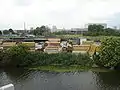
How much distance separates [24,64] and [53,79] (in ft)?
15.0

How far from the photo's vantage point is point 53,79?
1428 centimetres

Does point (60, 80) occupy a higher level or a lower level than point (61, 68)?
lower

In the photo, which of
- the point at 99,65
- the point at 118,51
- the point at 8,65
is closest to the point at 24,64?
the point at 8,65

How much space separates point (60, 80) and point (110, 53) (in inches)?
181

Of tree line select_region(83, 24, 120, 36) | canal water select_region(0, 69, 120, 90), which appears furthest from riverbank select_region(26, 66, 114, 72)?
tree line select_region(83, 24, 120, 36)

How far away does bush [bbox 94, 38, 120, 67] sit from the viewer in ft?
52.0

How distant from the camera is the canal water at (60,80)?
12328 millimetres

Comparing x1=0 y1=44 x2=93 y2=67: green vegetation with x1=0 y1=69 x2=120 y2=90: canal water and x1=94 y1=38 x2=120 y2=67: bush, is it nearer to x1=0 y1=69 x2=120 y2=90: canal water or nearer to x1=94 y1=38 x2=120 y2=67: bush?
x1=0 y1=69 x2=120 y2=90: canal water

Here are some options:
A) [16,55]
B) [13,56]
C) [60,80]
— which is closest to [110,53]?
[60,80]

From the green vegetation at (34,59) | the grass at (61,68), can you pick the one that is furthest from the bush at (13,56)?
the grass at (61,68)

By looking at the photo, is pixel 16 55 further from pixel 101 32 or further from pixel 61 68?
pixel 101 32

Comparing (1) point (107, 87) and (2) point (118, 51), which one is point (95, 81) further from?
(2) point (118, 51)

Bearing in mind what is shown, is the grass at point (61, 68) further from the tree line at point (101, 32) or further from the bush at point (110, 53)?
the tree line at point (101, 32)

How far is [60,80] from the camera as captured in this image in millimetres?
13977
